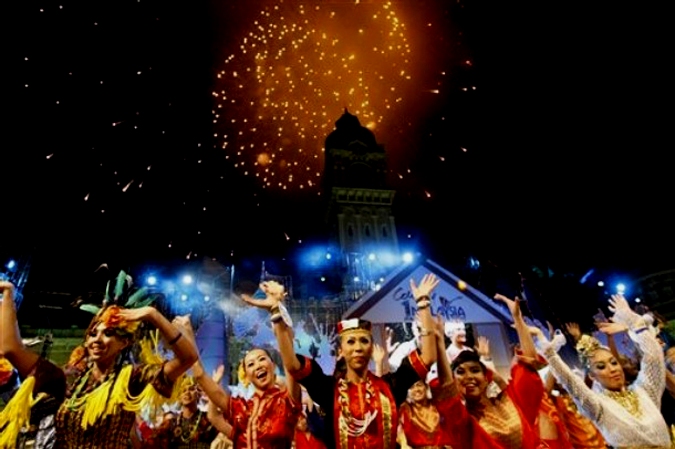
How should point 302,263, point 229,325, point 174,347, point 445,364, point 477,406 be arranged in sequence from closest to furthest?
point 174,347, point 445,364, point 477,406, point 229,325, point 302,263

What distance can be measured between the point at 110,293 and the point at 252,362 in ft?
4.81

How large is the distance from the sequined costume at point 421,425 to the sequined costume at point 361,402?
1.37 meters

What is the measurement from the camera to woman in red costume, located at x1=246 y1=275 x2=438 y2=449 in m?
3.27

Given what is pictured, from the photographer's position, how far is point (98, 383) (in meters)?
A: 3.07

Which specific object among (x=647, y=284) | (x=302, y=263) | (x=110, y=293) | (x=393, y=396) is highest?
(x=302, y=263)

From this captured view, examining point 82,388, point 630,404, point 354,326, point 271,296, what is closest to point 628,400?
point 630,404

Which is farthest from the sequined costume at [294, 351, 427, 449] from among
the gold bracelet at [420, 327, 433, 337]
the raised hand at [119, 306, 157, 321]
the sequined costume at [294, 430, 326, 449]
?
the sequined costume at [294, 430, 326, 449]

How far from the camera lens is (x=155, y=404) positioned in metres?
3.02

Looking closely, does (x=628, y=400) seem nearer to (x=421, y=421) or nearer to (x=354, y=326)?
(x=421, y=421)

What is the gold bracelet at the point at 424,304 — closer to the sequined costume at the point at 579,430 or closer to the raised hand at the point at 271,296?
the raised hand at the point at 271,296

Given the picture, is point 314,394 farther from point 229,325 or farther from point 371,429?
point 229,325

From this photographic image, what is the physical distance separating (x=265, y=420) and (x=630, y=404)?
3.62m

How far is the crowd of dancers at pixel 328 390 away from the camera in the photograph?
2.94 meters

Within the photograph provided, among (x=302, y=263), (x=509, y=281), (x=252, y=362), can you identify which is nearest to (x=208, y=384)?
(x=252, y=362)
